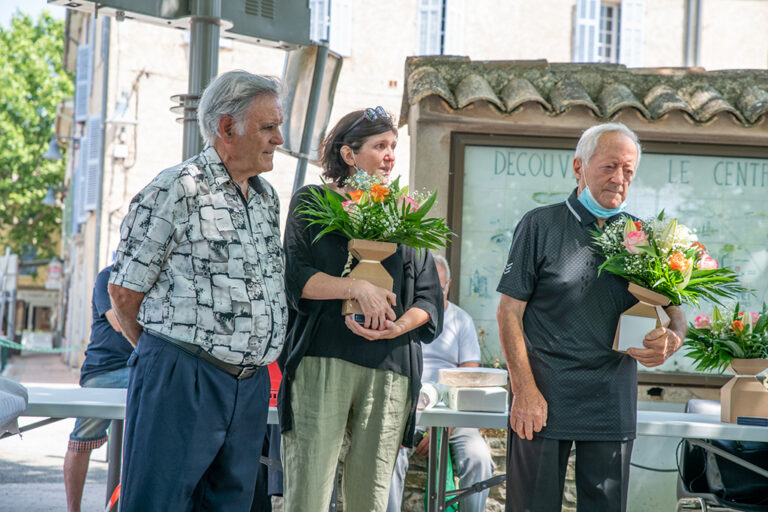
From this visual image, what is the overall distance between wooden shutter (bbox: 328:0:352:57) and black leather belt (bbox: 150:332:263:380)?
52.1ft

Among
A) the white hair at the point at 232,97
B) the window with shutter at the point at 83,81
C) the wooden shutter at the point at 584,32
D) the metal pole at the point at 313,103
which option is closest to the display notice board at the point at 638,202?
the metal pole at the point at 313,103

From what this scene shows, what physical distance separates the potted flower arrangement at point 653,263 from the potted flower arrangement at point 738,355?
107cm

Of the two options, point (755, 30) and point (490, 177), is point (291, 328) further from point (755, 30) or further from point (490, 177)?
point (755, 30)

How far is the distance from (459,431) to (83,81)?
21.5m

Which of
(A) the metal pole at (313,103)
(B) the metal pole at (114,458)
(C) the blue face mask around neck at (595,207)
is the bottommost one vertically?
(B) the metal pole at (114,458)

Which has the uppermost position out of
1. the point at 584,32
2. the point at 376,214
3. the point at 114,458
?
the point at 584,32

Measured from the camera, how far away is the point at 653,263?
135 inches

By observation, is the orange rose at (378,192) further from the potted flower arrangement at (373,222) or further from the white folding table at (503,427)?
the white folding table at (503,427)

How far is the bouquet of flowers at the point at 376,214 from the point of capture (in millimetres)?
3258

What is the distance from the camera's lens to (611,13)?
67.6 ft

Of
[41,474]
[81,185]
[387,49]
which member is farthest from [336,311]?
[81,185]

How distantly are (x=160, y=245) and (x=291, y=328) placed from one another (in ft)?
2.34

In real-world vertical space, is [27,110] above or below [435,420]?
above

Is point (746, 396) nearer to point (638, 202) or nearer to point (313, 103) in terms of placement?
point (638, 202)
